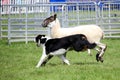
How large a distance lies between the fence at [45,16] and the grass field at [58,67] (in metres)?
Answer: 3.35

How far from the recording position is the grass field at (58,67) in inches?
339

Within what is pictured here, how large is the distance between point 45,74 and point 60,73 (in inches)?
12.7

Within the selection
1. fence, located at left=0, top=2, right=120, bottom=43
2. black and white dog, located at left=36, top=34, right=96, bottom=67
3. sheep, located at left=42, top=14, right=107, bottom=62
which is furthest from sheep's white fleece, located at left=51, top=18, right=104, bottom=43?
fence, located at left=0, top=2, right=120, bottom=43

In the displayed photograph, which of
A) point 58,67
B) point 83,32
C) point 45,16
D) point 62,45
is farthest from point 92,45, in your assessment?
point 45,16

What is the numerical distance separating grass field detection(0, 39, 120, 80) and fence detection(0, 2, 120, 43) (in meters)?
3.35

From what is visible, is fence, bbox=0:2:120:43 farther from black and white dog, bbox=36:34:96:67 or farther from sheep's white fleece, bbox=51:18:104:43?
black and white dog, bbox=36:34:96:67

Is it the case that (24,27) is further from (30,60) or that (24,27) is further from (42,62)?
(42,62)

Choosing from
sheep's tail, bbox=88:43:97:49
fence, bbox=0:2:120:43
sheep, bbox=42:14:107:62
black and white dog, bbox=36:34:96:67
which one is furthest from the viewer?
fence, bbox=0:2:120:43

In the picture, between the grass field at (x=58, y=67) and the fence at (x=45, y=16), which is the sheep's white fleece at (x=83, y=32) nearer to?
the grass field at (x=58, y=67)

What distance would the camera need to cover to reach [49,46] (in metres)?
10.1

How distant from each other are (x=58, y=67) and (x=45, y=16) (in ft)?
25.0

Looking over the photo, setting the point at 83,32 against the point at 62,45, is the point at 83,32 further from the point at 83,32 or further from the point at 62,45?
the point at 62,45

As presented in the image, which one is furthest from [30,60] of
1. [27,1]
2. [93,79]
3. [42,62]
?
[27,1]

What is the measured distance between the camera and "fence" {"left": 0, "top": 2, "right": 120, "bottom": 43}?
1694cm
